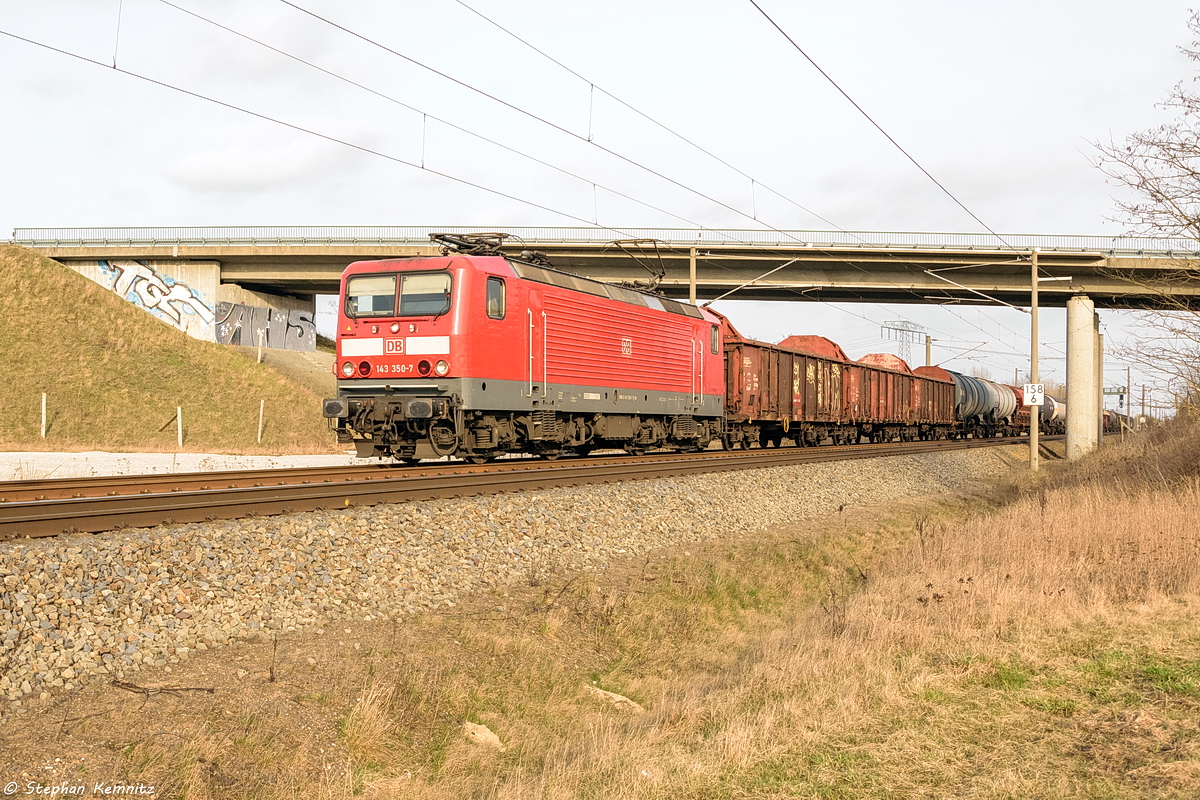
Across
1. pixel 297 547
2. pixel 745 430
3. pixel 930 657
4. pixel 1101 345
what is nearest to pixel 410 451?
pixel 297 547

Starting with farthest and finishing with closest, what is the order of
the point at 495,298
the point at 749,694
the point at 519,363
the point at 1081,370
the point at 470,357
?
1. the point at 1081,370
2. the point at 519,363
3. the point at 495,298
4. the point at 470,357
5. the point at 749,694

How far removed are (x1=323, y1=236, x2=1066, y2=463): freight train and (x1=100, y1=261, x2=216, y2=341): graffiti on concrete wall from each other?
3344 cm

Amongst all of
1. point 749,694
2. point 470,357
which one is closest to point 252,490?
point 470,357

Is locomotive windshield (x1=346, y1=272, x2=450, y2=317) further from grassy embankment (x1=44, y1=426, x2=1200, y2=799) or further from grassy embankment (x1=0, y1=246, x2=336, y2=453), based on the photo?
grassy embankment (x1=0, y1=246, x2=336, y2=453)

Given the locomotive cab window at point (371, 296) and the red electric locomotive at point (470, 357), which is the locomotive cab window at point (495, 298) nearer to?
the red electric locomotive at point (470, 357)

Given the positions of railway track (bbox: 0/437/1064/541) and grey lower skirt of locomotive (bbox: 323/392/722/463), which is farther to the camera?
grey lower skirt of locomotive (bbox: 323/392/722/463)

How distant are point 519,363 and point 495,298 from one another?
1.28m

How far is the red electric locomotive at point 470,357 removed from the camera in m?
14.7

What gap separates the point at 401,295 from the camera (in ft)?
50.5

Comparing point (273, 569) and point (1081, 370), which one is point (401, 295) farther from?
point (1081, 370)

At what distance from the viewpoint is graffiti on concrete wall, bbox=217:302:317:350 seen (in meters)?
48.8

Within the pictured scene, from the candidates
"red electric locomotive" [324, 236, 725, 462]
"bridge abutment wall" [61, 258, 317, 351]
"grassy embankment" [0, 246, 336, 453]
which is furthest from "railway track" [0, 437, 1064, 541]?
"bridge abutment wall" [61, 258, 317, 351]

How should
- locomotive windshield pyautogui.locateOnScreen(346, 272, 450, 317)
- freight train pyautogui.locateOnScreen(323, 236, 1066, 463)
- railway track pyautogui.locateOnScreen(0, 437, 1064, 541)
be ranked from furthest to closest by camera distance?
locomotive windshield pyautogui.locateOnScreen(346, 272, 450, 317), freight train pyautogui.locateOnScreen(323, 236, 1066, 463), railway track pyautogui.locateOnScreen(0, 437, 1064, 541)

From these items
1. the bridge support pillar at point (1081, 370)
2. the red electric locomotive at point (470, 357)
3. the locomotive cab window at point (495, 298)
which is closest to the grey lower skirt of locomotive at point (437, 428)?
the red electric locomotive at point (470, 357)
